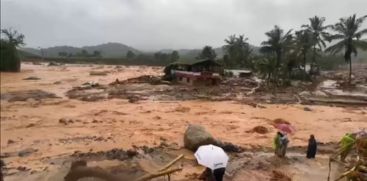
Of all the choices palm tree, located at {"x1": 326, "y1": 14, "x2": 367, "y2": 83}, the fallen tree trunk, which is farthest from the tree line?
the fallen tree trunk

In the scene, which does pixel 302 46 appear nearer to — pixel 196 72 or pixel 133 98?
pixel 196 72

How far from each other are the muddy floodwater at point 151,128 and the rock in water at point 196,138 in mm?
322

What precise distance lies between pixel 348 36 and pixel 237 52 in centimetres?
2449

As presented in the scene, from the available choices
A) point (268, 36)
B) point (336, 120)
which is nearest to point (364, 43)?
point (268, 36)

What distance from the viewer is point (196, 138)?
45.6 feet

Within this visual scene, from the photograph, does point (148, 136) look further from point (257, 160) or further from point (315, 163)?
point (315, 163)

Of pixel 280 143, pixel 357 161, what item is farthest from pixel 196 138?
pixel 357 161

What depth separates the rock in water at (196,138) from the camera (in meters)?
13.7

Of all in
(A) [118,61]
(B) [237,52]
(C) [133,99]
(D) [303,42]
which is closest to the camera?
(C) [133,99]

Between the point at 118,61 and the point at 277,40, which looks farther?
the point at 118,61

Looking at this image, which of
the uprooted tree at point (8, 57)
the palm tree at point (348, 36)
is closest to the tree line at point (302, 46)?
the palm tree at point (348, 36)

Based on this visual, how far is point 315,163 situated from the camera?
1273 centimetres

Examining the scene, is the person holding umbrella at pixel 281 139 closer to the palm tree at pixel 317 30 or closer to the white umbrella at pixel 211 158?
the white umbrella at pixel 211 158

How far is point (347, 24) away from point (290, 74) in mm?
9153
